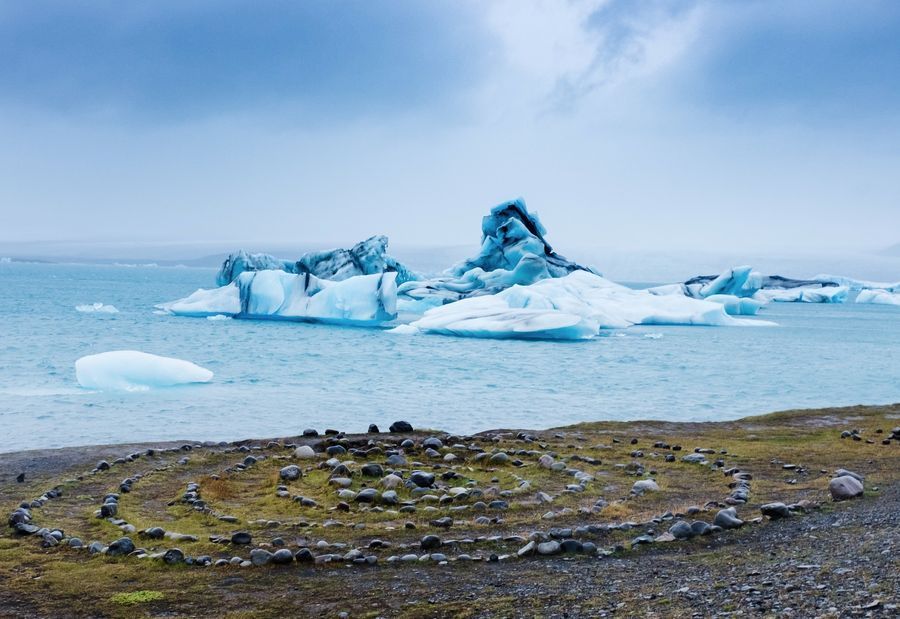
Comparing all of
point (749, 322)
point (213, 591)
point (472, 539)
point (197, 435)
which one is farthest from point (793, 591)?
point (749, 322)

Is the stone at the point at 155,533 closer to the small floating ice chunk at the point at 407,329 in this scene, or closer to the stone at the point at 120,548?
the stone at the point at 120,548

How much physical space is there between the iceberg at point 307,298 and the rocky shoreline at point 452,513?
35397mm

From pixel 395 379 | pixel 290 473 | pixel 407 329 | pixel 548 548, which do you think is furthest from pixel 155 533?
pixel 407 329

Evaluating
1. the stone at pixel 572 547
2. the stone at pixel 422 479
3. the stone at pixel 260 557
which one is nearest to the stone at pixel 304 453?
the stone at pixel 422 479

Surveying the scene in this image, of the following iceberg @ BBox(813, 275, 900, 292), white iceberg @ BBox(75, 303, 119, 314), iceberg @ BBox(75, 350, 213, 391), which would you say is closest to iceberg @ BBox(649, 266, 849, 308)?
iceberg @ BBox(813, 275, 900, 292)

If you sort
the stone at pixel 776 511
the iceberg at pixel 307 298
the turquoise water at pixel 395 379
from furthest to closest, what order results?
the iceberg at pixel 307 298
the turquoise water at pixel 395 379
the stone at pixel 776 511

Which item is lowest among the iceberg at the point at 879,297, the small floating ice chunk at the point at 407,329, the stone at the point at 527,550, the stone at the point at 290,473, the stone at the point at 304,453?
the small floating ice chunk at the point at 407,329

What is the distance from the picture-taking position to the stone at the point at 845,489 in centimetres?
1090

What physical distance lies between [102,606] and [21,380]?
26952 mm

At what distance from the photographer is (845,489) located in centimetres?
1094

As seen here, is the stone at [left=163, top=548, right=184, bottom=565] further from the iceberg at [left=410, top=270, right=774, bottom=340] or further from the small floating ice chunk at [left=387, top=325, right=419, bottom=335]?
the small floating ice chunk at [left=387, top=325, right=419, bottom=335]

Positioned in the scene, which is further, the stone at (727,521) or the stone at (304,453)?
the stone at (304,453)

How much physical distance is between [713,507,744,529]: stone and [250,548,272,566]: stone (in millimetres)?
4856

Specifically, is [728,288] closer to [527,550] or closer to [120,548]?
[527,550]
